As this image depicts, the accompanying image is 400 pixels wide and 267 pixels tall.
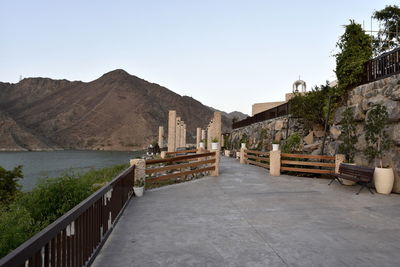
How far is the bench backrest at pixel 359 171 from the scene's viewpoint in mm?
6906

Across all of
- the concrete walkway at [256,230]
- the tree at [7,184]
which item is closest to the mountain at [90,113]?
the tree at [7,184]

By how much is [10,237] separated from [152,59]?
157 ft

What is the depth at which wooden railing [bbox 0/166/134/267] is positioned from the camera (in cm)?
168

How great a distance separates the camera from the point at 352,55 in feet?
32.9

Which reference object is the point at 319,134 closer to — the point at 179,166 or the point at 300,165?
the point at 300,165

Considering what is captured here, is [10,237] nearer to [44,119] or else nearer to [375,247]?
[375,247]

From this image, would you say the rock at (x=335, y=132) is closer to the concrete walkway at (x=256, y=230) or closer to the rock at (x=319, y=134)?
the rock at (x=319, y=134)

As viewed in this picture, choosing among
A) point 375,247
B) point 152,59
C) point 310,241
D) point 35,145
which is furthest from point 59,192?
point 35,145

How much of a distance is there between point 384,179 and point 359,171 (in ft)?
2.31

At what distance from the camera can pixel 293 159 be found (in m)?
11.6

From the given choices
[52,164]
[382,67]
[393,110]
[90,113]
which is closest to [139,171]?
[393,110]

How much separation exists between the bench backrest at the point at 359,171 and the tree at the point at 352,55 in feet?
12.9

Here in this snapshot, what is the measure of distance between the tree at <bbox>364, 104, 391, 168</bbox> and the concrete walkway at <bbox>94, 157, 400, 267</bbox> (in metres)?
1.44

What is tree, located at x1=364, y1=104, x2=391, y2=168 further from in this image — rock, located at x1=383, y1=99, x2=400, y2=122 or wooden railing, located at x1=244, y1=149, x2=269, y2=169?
wooden railing, located at x1=244, y1=149, x2=269, y2=169
